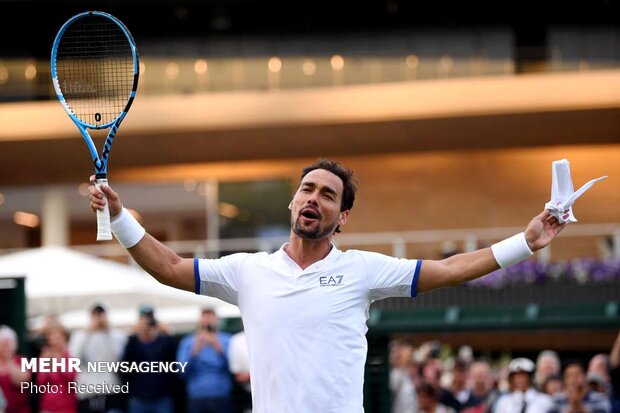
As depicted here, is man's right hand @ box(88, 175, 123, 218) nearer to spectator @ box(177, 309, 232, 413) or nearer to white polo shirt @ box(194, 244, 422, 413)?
white polo shirt @ box(194, 244, 422, 413)

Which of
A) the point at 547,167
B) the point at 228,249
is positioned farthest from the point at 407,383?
the point at 547,167

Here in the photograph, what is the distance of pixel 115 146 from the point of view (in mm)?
29578

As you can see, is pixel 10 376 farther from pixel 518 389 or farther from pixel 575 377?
pixel 575 377

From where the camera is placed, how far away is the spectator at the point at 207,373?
435 inches

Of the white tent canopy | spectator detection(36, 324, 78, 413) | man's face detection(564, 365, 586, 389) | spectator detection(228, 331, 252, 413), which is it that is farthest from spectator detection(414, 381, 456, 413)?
the white tent canopy

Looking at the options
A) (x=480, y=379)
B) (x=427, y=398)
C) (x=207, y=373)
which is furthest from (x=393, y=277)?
(x=480, y=379)

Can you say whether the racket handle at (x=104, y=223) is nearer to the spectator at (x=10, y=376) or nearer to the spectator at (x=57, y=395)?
the spectator at (x=10, y=376)

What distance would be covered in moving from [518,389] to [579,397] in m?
0.51

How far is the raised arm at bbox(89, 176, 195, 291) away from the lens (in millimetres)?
5148

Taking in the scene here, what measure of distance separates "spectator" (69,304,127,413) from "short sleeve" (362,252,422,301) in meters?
5.90

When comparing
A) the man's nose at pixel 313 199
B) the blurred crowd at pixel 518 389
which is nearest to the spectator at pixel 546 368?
the blurred crowd at pixel 518 389

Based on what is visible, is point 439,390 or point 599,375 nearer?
point 599,375

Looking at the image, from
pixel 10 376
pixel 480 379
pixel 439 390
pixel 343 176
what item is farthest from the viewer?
pixel 480 379

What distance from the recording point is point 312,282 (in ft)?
17.7
